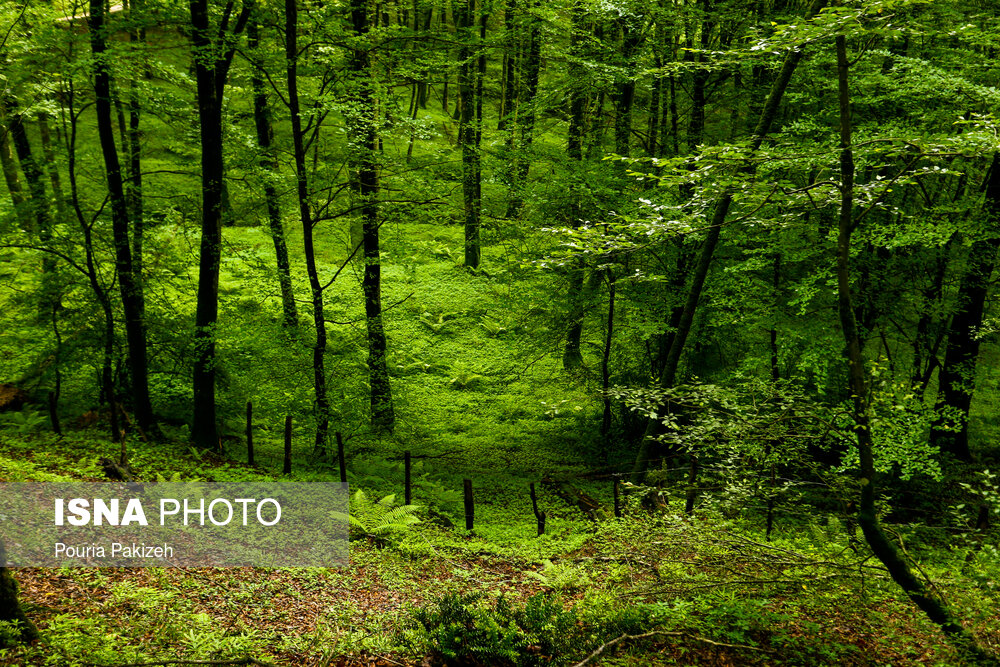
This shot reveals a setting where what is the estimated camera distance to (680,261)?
41.9ft

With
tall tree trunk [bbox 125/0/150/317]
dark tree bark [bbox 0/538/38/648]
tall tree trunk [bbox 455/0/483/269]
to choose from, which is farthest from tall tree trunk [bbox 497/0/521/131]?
dark tree bark [bbox 0/538/38/648]

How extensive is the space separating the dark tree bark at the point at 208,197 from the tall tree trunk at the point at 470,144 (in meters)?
→ 4.25

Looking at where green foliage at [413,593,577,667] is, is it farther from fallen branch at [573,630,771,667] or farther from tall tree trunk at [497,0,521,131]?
tall tree trunk at [497,0,521,131]

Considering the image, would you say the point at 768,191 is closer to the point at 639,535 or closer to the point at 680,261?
the point at 639,535

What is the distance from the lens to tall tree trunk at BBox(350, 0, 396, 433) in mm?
10344

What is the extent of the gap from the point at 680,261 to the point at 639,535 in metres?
7.77

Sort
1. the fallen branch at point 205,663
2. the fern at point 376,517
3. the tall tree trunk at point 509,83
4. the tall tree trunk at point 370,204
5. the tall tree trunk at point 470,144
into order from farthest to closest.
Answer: the tall tree trunk at point 509,83 < the tall tree trunk at point 470,144 < the tall tree trunk at point 370,204 < the fern at point 376,517 < the fallen branch at point 205,663

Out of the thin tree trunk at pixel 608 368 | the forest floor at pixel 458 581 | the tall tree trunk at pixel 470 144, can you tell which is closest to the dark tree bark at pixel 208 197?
the forest floor at pixel 458 581

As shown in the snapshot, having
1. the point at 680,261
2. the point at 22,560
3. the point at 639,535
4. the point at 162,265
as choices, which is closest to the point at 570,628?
the point at 639,535

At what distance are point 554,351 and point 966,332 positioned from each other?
8868 millimetres

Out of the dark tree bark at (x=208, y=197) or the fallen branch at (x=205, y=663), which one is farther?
the dark tree bark at (x=208, y=197)

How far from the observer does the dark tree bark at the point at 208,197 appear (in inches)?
371

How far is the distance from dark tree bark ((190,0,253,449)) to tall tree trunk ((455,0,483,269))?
4.25 m

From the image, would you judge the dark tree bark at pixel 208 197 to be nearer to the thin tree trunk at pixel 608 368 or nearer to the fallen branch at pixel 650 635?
the thin tree trunk at pixel 608 368
